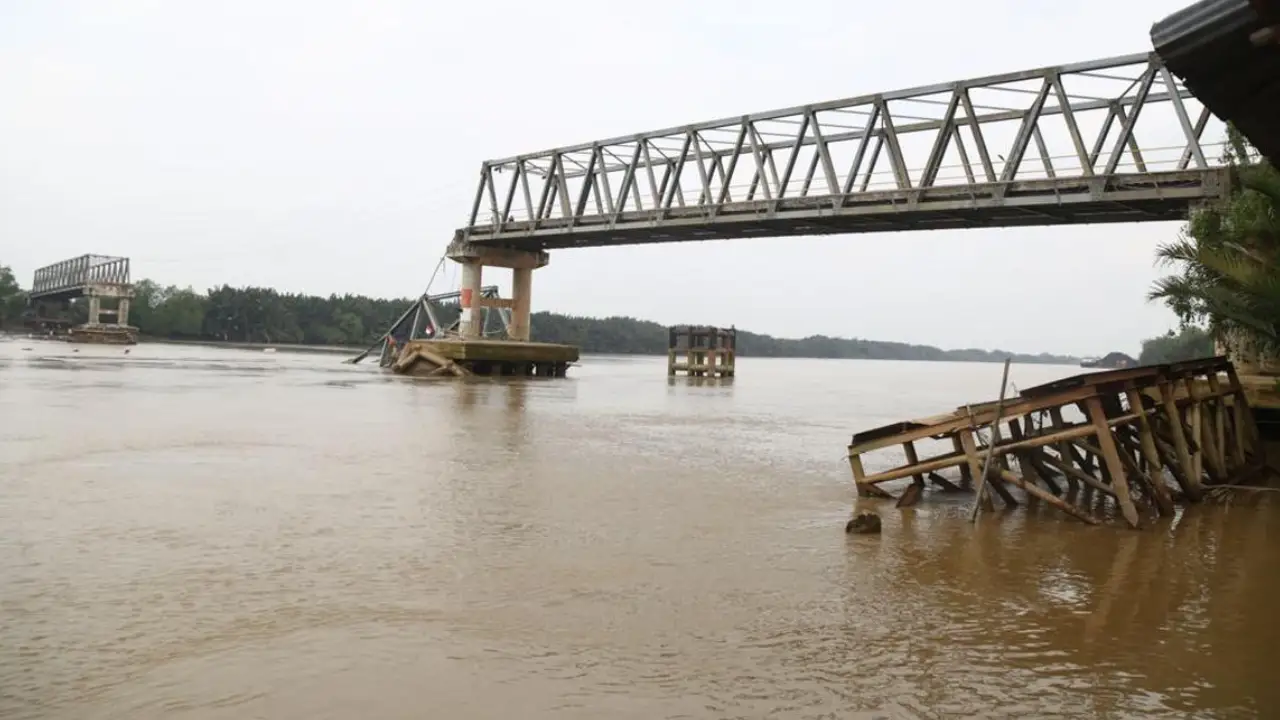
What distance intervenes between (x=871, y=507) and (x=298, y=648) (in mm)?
7892

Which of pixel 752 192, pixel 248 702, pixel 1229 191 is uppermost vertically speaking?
pixel 752 192

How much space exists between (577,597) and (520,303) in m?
46.1

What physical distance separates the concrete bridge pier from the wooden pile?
1511 inches

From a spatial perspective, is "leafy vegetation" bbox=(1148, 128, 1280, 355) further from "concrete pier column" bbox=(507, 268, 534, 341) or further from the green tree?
the green tree

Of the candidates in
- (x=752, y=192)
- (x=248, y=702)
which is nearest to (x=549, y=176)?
(x=752, y=192)

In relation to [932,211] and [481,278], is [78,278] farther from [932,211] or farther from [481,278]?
[932,211]

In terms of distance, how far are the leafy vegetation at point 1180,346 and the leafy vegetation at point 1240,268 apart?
3.90 ft

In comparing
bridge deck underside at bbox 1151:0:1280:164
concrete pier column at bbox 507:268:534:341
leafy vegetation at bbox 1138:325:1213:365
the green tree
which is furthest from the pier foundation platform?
the green tree

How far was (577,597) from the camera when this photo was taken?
7.09m

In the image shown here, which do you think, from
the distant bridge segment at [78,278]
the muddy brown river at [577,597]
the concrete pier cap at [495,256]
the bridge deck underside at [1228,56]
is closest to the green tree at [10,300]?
the distant bridge segment at [78,278]

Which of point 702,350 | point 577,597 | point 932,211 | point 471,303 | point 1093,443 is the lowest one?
point 577,597

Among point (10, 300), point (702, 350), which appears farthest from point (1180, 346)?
point (10, 300)

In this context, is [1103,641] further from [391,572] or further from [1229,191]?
[1229,191]

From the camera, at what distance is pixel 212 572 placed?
744 cm
